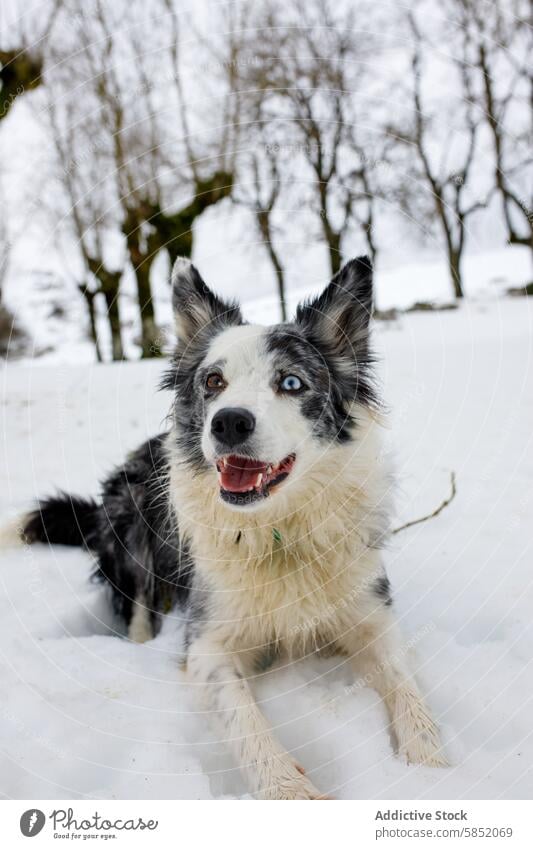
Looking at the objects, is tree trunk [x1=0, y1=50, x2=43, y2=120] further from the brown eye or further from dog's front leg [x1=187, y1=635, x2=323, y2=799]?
dog's front leg [x1=187, y1=635, x2=323, y2=799]

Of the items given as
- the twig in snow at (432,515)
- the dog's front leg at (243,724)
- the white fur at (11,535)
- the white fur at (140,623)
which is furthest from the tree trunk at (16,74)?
the dog's front leg at (243,724)

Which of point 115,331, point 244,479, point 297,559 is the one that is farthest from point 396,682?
point 115,331

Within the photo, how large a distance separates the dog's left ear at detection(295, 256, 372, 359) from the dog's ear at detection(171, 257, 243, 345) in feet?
1.80

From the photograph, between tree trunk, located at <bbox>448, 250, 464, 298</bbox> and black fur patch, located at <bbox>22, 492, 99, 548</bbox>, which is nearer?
black fur patch, located at <bbox>22, 492, 99, 548</bbox>

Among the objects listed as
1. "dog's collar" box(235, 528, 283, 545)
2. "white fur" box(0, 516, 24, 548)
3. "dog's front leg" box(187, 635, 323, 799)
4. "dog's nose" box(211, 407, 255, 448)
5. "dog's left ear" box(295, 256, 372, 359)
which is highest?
"dog's left ear" box(295, 256, 372, 359)

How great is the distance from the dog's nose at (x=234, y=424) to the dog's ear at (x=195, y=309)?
1232 millimetres

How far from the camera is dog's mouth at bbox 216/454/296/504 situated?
2992 millimetres

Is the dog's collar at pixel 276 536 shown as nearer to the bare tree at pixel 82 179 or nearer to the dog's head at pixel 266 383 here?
the dog's head at pixel 266 383

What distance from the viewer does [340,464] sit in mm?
3414

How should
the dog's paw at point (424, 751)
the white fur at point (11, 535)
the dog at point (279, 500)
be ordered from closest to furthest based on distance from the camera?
the dog's paw at point (424, 751) → the dog at point (279, 500) → the white fur at point (11, 535)

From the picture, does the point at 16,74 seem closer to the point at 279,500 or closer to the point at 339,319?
the point at 339,319

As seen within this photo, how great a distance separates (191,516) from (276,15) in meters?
5.43

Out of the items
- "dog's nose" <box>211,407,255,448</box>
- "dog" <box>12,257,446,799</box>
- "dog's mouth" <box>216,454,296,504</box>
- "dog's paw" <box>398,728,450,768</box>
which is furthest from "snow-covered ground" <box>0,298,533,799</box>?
"dog's nose" <box>211,407,255,448</box>

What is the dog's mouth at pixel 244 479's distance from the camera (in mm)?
2992
